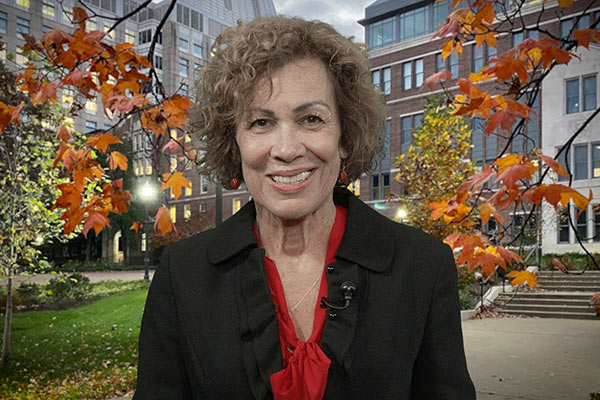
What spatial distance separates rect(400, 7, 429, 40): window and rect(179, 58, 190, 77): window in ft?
17.6

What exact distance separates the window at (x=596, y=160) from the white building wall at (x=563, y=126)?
0.09 m

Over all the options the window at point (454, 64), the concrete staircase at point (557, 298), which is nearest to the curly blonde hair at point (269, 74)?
the concrete staircase at point (557, 298)

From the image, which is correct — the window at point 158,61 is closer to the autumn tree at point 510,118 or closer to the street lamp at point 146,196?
the street lamp at point 146,196

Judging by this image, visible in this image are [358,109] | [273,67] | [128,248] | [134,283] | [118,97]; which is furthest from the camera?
[128,248]

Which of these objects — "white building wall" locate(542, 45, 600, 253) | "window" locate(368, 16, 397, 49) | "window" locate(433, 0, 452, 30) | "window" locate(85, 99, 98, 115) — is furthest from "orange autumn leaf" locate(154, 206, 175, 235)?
"white building wall" locate(542, 45, 600, 253)

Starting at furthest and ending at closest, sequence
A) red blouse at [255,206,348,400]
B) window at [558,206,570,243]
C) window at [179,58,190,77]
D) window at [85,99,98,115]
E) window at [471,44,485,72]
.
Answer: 1. window at [471,44,485,72]
2. window at [558,206,570,243]
3. window at [179,58,190,77]
4. window at [85,99,98,115]
5. red blouse at [255,206,348,400]

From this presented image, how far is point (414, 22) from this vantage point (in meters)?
10.9

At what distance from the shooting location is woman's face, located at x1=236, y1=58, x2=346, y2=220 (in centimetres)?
121

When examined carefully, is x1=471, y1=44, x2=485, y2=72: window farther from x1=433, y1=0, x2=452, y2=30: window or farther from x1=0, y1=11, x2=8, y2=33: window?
x1=0, y1=11, x2=8, y2=33: window

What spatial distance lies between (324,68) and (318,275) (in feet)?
1.76

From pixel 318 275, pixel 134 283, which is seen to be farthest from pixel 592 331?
pixel 318 275

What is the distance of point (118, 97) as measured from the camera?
9.91 ft

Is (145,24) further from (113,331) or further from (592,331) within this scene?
(592,331)

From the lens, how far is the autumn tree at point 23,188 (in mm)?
5711
